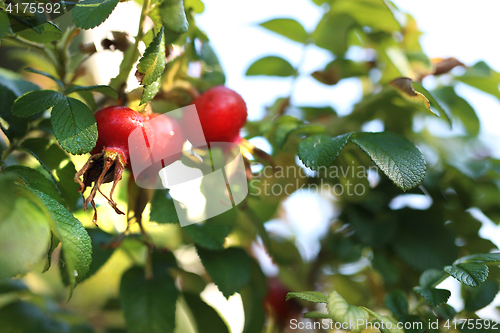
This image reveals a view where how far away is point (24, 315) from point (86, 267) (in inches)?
13.7

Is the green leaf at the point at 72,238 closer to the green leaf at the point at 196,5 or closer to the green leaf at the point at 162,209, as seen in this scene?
the green leaf at the point at 162,209

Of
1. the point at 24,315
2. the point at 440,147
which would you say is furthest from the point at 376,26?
the point at 24,315

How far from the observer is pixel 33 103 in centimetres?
42

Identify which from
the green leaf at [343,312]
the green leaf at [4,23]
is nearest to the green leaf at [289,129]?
the green leaf at [343,312]

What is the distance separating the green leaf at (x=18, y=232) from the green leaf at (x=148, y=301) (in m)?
0.26

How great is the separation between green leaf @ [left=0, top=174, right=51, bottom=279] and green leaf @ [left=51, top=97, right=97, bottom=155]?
0.09 meters

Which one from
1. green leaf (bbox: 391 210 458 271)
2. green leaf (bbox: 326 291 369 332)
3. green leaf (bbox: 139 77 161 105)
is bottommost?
green leaf (bbox: 391 210 458 271)

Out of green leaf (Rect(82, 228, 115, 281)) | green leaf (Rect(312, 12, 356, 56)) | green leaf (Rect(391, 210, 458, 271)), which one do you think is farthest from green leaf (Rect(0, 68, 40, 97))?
green leaf (Rect(391, 210, 458, 271))

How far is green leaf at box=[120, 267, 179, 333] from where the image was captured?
1.72 ft

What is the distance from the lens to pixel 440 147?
808mm

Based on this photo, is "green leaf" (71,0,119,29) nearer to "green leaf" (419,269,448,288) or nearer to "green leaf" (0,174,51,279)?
"green leaf" (0,174,51,279)

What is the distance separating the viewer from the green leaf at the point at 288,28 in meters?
0.82

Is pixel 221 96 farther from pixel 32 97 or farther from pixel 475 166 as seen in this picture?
pixel 475 166

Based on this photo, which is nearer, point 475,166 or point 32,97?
point 32,97
